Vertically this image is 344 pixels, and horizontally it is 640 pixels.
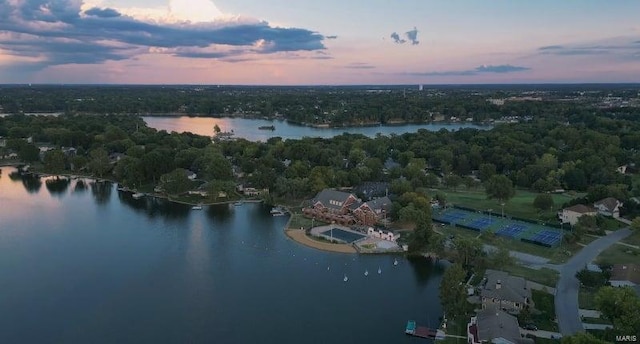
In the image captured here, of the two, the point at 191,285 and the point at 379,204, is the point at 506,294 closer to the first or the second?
the point at 379,204

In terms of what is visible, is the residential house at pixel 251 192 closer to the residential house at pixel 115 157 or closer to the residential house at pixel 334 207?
the residential house at pixel 334 207

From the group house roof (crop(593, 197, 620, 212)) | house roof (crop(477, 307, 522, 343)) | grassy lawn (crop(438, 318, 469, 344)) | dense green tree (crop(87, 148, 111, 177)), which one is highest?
dense green tree (crop(87, 148, 111, 177))

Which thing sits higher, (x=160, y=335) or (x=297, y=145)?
(x=297, y=145)

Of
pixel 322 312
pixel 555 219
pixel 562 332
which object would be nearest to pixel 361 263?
pixel 322 312

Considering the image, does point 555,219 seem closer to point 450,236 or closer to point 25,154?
point 450,236

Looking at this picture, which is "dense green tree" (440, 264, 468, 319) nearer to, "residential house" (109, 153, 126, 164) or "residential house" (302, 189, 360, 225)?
"residential house" (302, 189, 360, 225)

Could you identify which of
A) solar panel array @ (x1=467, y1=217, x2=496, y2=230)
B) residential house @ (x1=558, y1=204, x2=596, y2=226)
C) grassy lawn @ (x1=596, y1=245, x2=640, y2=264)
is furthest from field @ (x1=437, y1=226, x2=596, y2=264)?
residential house @ (x1=558, y1=204, x2=596, y2=226)
